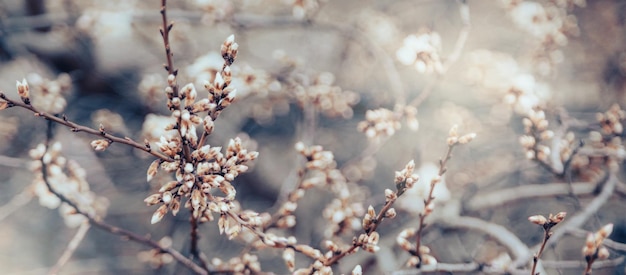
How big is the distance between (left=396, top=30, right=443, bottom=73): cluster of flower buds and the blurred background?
55 cm

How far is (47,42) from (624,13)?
4.11m

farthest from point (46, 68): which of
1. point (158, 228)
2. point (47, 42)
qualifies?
point (158, 228)

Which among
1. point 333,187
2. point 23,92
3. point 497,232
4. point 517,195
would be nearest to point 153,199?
point 23,92

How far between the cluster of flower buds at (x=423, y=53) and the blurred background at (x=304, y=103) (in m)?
0.55

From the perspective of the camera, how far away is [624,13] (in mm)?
3158

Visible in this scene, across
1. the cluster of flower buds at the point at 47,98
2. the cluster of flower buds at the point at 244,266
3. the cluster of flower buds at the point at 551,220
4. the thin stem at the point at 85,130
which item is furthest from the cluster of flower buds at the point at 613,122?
the cluster of flower buds at the point at 47,98

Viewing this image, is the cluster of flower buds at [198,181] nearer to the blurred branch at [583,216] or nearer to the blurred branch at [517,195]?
the blurred branch at [583,216]

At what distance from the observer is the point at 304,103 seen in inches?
80.4

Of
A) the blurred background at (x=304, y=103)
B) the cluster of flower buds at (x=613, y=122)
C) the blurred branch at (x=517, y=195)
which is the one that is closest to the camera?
the cluster of flower buds at (x=613, y=122)

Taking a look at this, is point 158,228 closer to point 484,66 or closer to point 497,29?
point 484,66

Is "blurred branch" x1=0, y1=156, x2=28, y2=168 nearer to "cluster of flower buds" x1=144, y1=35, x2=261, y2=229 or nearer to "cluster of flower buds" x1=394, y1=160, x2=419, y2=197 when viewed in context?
"cluster of flower buds" x1=144, y1=35, x2=261, y2=229

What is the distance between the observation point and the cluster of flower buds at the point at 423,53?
1.50 metres

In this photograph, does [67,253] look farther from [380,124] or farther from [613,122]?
[613,122]

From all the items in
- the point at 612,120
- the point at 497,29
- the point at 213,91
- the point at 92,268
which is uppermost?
the point at 497,29
